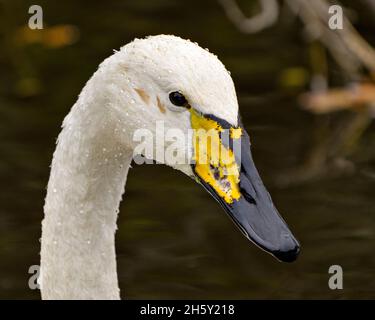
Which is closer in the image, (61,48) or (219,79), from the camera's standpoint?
(219,79)

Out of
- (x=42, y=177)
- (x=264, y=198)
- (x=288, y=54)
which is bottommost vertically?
(x=264, y=198)

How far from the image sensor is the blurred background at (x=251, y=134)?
6.74 metres

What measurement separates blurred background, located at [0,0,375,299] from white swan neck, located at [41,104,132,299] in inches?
66.8

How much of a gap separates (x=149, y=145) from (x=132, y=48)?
0.37m

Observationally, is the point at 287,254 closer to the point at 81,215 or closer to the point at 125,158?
the point at 125,158

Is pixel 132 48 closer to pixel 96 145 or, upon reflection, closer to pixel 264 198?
pixel 96 145

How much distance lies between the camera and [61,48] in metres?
9.45

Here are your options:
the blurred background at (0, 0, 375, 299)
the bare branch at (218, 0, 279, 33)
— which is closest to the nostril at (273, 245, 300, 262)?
the blurred background at (0, 0, 375, 299)

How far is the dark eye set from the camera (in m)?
4.33
